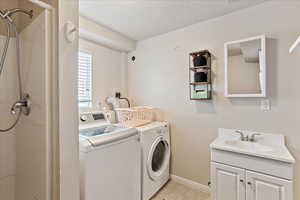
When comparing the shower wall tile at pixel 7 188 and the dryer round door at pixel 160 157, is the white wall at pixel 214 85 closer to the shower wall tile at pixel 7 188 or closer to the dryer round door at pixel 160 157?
the dryer round door at pixel 160 157

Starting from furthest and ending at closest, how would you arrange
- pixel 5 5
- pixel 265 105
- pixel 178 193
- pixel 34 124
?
pixel 178 193 < pixel 265 105 < pixel 5 5 < pixel 34 124

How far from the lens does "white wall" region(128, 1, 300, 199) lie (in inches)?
65.5

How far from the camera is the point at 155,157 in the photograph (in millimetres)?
2369

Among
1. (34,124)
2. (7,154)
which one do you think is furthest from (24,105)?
(7,154)

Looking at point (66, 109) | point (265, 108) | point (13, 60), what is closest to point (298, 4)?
point (265, 108)

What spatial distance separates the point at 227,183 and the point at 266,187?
323 millimetres

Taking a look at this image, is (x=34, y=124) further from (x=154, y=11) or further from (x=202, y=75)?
(x=202, y=75)

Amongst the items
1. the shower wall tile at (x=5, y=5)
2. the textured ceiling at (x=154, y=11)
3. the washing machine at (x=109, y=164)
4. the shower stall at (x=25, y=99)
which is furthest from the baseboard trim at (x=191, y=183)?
the shower wall tile at (x=5, y=5)

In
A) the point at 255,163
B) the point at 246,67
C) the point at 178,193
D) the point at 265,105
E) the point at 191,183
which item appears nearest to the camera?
the point at 255,163

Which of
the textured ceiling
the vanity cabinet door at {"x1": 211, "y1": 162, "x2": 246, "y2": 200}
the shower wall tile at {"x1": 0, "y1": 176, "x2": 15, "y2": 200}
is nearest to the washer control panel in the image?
the shower wall tile at {"x1": 0, "y1": 176, "x2": 15, "y2": 200}

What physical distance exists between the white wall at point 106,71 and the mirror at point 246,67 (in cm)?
184

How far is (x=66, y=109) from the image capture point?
104cm

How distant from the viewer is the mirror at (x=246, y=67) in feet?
5.74

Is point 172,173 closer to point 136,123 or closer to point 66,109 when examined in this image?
point 136,123
